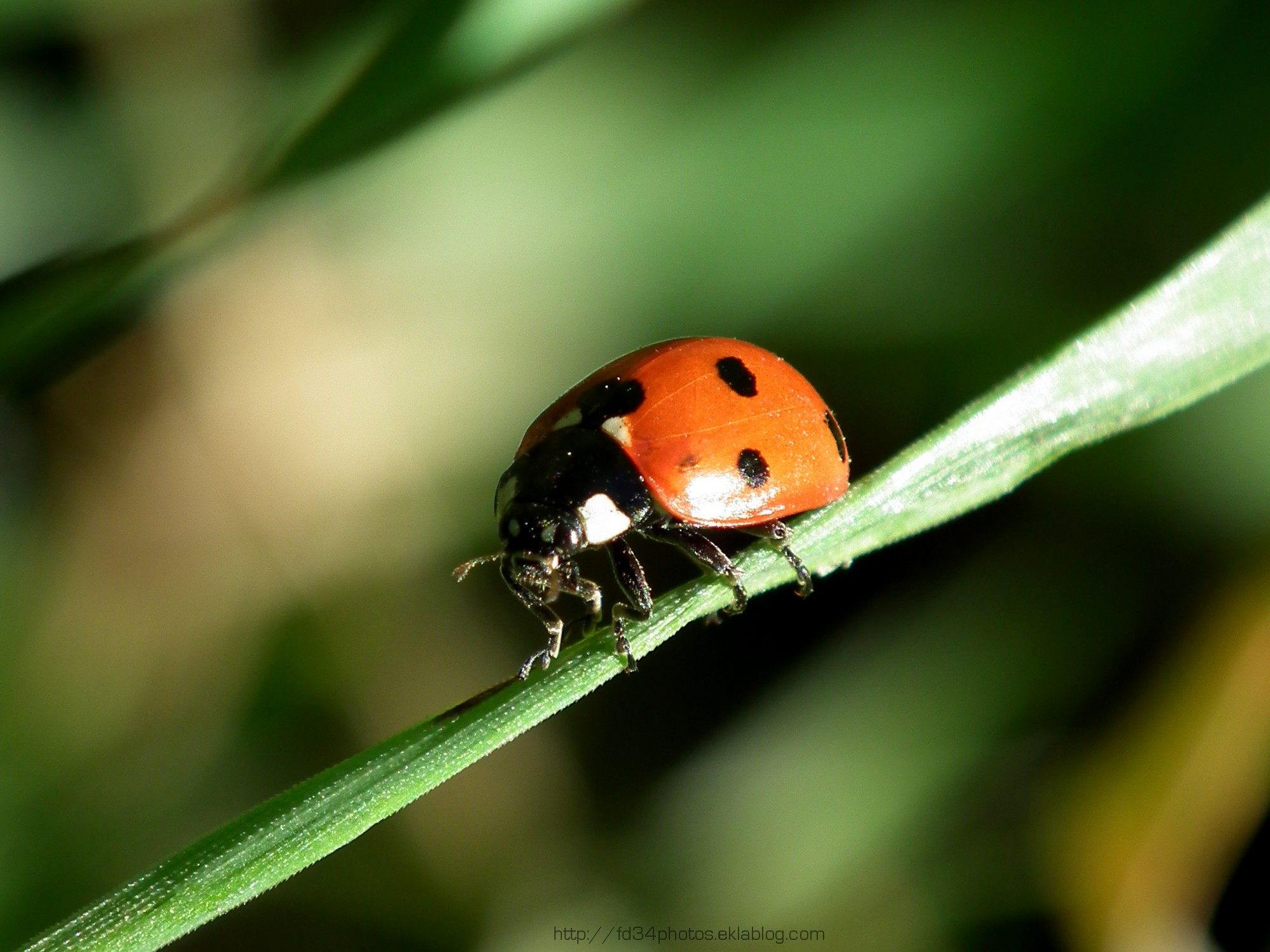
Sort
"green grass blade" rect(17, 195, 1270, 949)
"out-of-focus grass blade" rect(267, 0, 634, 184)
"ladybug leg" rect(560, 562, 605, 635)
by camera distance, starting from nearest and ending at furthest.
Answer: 1. "green grass blade" rect(17, 195, 1270, 949)
2. "ladybug leg" rect(560, 562, 605, 635)
3. "out-of-focus grass blade" rect(267, 0, 634, 184)

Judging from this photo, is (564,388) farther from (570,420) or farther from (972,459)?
(972,459)

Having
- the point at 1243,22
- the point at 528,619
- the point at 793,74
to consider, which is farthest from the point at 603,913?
the point at 1243,22

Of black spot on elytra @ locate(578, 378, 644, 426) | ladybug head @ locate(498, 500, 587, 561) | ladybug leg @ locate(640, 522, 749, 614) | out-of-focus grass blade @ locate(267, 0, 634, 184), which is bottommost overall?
ladybug leg @ locate(640, 522, 749, 614)

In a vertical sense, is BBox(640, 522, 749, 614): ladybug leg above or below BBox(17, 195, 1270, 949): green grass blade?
above

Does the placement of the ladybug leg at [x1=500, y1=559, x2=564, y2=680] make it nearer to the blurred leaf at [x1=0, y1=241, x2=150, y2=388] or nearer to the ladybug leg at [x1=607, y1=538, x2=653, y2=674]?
the ladybug leg at [x1=607, y1=538, x2=653, y2=674]

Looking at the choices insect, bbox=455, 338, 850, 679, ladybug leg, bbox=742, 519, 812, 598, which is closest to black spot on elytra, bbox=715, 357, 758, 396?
insect, bbox=455, 338, 850, 679

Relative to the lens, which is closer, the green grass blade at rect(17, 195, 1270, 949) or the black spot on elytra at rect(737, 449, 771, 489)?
the green grass blade at rect(17, 195, 1270, 949)
